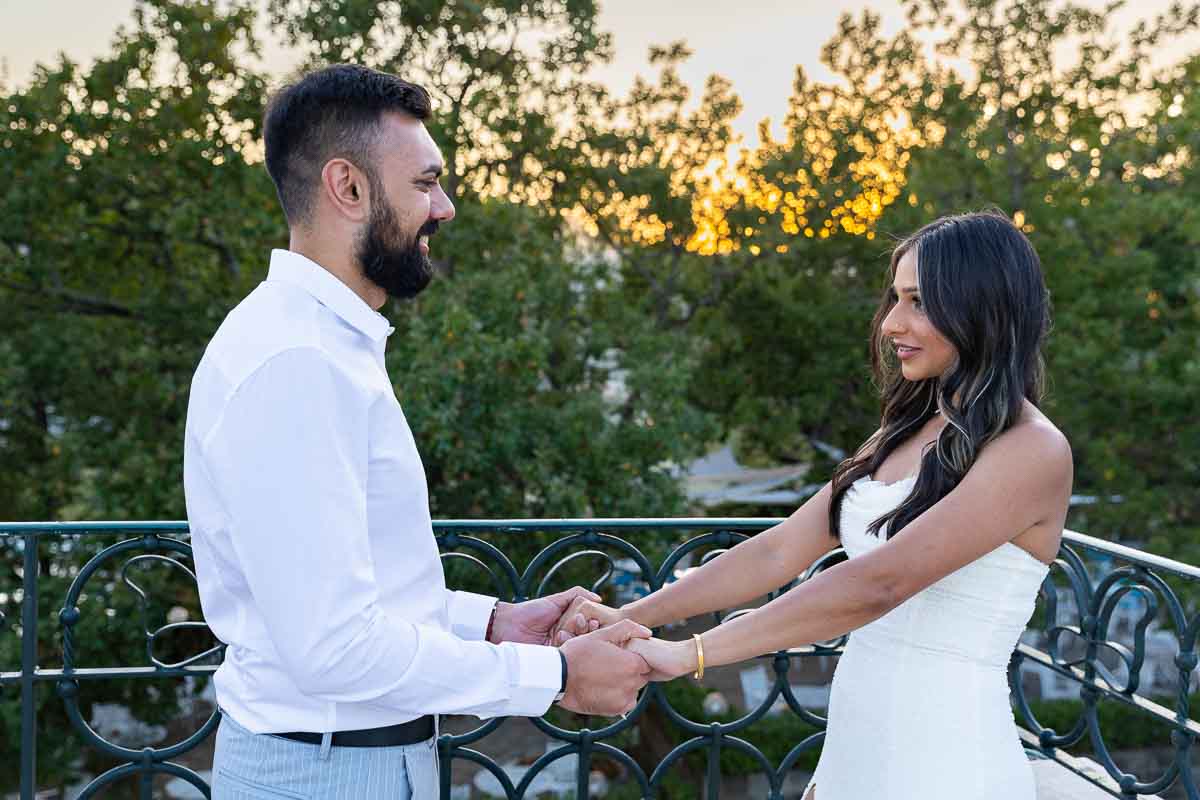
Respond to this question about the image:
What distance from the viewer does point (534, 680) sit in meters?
1.81

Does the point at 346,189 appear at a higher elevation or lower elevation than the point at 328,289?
higher

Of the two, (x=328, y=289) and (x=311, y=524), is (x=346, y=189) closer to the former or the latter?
(x=328, y=289)

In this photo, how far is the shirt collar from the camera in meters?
1.72

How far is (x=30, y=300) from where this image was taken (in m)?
12.0

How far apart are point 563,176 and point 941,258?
34.2 ft

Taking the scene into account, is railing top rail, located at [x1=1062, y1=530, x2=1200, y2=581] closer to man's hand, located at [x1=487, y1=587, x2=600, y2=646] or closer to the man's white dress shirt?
man's hand, located at [x1=487, y1=587, x2=600, y2=646]

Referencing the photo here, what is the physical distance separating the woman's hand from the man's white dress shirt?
431 millimetres

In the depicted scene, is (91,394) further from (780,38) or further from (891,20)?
(891,20)

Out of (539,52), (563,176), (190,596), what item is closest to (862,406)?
(563,176)

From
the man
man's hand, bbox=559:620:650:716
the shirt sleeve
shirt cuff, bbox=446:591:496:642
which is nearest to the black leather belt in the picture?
the man

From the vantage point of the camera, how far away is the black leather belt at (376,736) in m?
1.74

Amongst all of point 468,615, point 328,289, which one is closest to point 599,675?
point 468,615

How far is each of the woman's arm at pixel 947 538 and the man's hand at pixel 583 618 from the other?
1.82ft

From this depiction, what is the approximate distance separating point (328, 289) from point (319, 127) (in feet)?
0.90
